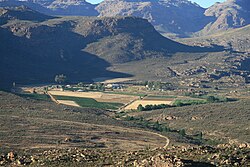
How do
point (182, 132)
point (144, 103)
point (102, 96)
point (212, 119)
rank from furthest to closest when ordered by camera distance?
point (102, 96), point (144, 103), point (212, 119), point (182, 132)

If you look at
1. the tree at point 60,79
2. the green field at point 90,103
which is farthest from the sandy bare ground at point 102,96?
the tree at point 60,79

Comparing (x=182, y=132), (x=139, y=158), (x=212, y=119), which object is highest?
(x=139, y=158)

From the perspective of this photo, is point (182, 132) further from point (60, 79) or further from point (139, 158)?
point (60, 79)

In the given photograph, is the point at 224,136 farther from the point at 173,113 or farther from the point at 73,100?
the point at 73,100

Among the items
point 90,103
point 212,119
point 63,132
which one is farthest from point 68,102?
point 63,132

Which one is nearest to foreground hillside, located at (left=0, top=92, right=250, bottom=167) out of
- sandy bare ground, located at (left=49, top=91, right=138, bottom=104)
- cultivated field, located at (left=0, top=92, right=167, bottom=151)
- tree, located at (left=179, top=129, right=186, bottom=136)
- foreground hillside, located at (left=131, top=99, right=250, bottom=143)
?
cultivated field, located at (left=0, top=92, right=167, bottom=151)

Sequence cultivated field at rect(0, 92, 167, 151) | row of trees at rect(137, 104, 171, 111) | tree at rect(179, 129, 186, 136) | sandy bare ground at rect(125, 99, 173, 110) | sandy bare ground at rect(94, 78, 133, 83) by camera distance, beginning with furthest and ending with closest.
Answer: sandy bare ground at rect(94, 78, 133, 83) < sandy bare ground at rect(125, 99, 173, 110) < row of trees at rect(137, 104, 171, 111) < tree at rect(179, 129, 186, 136) < cultivated field at rect(0, 92, 167, 151)

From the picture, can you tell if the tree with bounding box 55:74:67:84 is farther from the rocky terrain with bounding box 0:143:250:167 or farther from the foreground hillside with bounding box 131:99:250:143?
the rocky terrain with bounding box 0:143:250:167

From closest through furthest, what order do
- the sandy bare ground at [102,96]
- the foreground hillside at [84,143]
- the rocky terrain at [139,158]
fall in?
1. the rocky terrain at [139,158]
2. the foreground hillside at [84,143]
3. the sandy bare ground at [102,96]

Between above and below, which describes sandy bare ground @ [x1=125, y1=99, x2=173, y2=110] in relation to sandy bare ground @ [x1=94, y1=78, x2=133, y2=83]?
below

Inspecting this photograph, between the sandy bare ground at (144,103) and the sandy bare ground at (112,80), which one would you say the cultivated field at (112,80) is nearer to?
the sandy bare ground at (112,80)

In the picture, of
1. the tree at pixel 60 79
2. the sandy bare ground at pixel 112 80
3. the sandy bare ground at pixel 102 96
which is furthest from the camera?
the sandy bare ground at pixel 112 80
